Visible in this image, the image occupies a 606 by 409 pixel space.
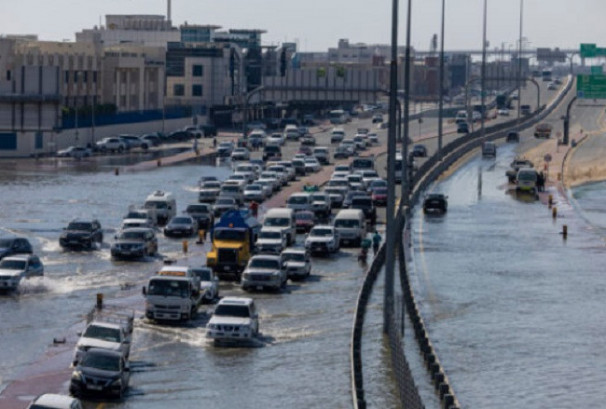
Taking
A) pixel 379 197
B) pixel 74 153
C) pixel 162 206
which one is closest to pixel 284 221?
pixel 162 206

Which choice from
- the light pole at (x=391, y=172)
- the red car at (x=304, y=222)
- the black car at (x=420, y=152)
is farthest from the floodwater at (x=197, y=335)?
the black car at (x=420, y=152)

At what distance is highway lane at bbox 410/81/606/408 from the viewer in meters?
44.0

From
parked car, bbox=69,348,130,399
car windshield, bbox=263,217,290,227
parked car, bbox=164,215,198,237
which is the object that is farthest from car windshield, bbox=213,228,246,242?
parked car, bbox=69,348,130,399

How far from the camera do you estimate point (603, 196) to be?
108 metres

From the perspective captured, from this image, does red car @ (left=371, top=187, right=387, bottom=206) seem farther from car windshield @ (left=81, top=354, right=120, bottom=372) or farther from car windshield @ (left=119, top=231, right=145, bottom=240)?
car windshield @ (left=81, top=354, right=120, bottom=372)

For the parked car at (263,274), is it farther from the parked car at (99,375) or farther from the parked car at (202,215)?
the parked car at (202,215)

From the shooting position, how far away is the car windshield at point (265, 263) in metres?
57.8

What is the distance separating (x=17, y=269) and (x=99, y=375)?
19180 millimetres

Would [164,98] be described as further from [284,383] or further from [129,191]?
[284,383]

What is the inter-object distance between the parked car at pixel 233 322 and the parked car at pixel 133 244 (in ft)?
60.4

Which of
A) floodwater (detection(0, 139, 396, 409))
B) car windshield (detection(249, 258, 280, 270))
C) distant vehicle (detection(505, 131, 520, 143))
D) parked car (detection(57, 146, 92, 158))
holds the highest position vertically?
distant vehicle (detection(505, 131, 520, 143))

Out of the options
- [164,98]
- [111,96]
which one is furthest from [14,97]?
[164,98]

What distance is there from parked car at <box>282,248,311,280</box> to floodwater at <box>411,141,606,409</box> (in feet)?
14.9

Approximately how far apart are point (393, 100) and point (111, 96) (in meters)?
118
